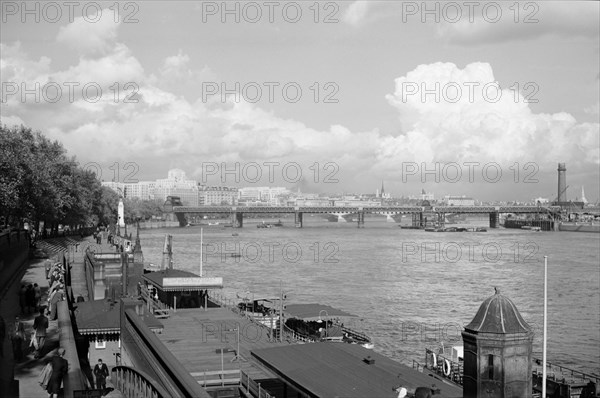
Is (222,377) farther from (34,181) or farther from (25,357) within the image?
(34,181)

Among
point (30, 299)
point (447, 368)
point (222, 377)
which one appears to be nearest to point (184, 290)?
point (30, 299)

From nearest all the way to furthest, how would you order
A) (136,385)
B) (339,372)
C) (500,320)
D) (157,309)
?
1. (500,320)
2. (136,385)
3. (339,372)
4. (157,309)

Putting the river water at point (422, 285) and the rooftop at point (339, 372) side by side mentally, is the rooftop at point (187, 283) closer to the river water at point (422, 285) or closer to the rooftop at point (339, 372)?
the river water at point (422, 285)

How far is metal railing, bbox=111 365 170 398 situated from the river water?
2347 centimetres

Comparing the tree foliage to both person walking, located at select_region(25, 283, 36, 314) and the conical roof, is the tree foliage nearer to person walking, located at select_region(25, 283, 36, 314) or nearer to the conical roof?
person walking, located at select_region(25, 283, 36, 314)

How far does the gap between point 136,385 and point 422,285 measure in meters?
60.8

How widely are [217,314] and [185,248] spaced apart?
298 ft

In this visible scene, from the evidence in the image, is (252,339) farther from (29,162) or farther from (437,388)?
(29,162)

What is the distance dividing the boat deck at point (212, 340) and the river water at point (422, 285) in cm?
1061

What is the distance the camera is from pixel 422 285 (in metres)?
71.5

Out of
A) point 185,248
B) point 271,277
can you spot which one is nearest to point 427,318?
point 271,277

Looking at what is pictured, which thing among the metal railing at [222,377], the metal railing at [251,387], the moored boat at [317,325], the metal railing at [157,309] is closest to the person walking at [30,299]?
the metal railing at [157,309]

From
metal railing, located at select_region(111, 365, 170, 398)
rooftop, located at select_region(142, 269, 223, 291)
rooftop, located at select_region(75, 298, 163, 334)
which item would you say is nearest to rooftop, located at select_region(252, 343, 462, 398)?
metal railing, located at select_region(111, 365, 170, 398)

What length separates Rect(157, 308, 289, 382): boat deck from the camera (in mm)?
22359
